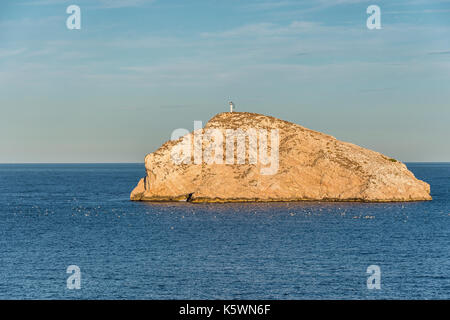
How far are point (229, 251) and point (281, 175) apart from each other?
55193 millimetres

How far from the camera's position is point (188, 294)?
4897 cm

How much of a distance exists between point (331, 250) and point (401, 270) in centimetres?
1158

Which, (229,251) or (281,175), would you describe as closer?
(229,251)

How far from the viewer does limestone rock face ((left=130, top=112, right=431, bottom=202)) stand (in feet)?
399

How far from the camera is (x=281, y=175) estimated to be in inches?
4808

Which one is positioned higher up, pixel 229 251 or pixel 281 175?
pixel 281 175

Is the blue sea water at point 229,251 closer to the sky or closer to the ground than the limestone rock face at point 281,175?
closer to the ground

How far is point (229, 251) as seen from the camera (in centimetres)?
6844

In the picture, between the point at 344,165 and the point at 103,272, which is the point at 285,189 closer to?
the point at 344,165

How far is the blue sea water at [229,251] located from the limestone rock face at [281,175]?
5.32 metres

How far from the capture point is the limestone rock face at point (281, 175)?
12156 cm

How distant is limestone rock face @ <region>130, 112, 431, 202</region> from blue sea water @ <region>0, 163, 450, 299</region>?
5.32m

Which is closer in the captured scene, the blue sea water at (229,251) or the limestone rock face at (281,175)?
the blue sea water at (229,251)
